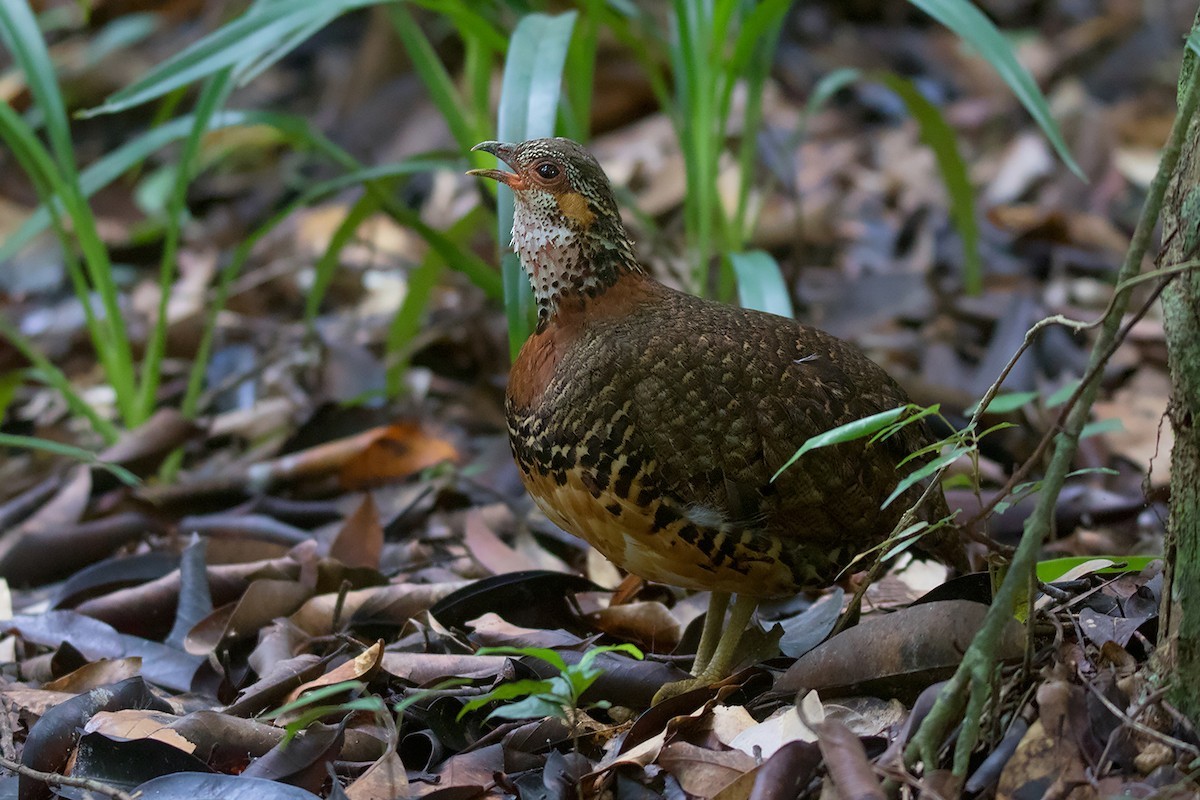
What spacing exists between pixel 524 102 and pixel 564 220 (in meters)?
0.78

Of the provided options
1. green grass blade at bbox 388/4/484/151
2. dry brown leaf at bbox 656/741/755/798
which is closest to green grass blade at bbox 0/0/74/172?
green grass blade at bbox 388/4/484/151

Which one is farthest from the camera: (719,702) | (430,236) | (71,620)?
(430,236)

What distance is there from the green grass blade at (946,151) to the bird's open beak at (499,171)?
7.60 ft

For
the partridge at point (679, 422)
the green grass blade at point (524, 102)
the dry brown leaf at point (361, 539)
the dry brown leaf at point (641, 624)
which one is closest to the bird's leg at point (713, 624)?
the partridge at point (679, 422)

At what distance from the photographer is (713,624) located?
342cm

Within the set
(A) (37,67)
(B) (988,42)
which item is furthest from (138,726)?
(B) (988,42)

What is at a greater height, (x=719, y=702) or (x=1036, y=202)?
(x=1036, y=202)

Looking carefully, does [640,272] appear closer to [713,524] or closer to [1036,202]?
[713,524]

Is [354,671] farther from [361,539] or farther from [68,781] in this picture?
[361,539]

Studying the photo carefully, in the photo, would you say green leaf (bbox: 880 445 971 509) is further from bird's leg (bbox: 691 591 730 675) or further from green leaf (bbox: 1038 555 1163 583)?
bird's leg (bbox: 691 591 730 675)

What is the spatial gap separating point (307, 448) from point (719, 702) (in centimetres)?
261

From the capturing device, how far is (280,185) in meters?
8.33

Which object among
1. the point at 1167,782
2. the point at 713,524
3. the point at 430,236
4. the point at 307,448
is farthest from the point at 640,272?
the point at 307,448

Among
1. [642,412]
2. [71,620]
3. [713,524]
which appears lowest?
[71,620]
